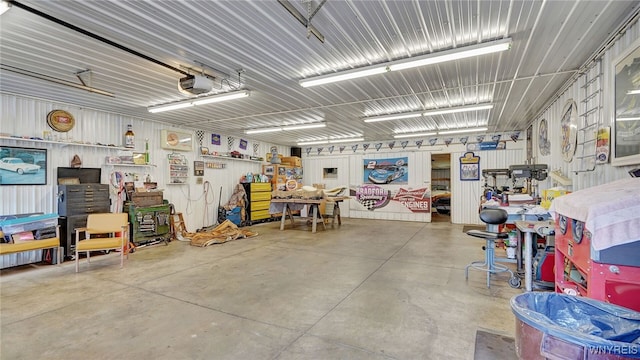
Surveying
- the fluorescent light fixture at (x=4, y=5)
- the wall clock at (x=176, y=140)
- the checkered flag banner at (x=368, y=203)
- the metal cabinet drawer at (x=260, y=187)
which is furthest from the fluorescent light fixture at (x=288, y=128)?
the fluorescent light fixture at (x=4, y=5)

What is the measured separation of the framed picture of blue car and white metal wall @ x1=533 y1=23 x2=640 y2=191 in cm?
848

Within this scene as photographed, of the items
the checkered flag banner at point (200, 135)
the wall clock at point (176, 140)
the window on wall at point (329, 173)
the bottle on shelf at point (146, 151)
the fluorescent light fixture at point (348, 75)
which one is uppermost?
the fluorescent light fixture at point (348, 75)

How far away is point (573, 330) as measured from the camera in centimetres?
138

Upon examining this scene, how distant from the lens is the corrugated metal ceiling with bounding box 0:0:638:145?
2652 millimetres

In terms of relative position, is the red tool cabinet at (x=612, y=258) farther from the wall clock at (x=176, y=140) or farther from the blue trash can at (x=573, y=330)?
the wall clock at (x=176, y=140)

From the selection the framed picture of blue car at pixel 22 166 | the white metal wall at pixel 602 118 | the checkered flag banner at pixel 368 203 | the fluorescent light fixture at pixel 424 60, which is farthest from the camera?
the checkered flag banner at pixel 368 203

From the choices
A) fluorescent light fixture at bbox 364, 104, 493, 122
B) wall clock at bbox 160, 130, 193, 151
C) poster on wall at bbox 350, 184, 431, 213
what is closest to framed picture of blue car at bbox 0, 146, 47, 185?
wall clock at bbox 160, 130, 193, 151

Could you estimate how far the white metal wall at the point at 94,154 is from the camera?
4898mm

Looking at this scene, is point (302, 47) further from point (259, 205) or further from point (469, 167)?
point (469, 167)

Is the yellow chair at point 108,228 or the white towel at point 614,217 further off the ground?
the white towel at point 614,217

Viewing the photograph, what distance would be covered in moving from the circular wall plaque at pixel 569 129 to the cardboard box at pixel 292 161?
8.36 metres

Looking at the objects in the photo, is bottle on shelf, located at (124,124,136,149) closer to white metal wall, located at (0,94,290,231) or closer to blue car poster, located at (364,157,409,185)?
white metal wall, located at (0,94,290,231)

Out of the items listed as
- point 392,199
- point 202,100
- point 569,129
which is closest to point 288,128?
point 202,100

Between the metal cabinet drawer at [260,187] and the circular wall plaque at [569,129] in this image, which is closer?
the circular wall plaque at [569,129]
